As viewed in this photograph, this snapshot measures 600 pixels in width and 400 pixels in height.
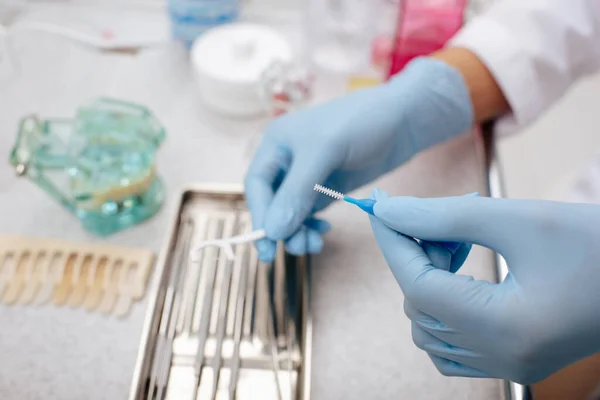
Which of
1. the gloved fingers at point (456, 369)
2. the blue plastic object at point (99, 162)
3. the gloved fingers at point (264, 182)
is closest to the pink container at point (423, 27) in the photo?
the gloved fingers at point (264, 182)

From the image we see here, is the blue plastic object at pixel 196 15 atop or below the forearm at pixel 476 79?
below

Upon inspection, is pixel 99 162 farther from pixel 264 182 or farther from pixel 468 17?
pixel 468 17

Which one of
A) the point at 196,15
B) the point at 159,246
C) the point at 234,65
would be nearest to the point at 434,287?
the point at 159,246

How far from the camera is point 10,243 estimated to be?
2.21 feet

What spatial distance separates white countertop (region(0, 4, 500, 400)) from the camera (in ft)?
1.90

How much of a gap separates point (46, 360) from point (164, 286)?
15 cm

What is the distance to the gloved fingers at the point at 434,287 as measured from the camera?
435 mm

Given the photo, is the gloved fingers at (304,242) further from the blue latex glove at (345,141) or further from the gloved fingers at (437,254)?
the gloved fingers at (437,254)

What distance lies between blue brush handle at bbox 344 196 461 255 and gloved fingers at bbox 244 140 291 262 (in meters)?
0.15

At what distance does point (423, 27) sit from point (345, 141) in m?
0.32

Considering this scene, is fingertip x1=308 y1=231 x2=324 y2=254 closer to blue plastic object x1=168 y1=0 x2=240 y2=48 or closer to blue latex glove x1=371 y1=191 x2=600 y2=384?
blue latex glove x1=371 y1=191 x2=600 y2=384

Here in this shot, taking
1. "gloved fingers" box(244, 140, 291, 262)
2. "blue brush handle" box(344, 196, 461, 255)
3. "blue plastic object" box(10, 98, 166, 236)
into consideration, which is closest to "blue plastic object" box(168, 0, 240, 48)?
"blue plastic object" box(10, 98, 166, 236)

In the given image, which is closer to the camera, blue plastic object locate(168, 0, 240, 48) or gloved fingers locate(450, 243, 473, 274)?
gloved fingers locate(450, 243, 473, 274)

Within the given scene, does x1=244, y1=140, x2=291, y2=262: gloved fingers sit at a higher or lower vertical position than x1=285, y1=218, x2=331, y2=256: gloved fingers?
higher
